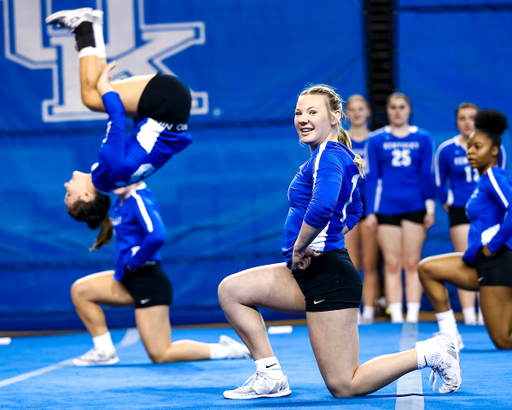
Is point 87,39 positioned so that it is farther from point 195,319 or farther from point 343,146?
point 195,319

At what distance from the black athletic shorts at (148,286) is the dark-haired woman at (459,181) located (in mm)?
2753

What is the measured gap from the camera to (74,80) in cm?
659

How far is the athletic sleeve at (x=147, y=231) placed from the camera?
4.10 metres

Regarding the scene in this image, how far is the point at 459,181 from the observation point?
228 inches

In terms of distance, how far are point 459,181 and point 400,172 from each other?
0.52m

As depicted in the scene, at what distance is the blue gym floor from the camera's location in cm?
278

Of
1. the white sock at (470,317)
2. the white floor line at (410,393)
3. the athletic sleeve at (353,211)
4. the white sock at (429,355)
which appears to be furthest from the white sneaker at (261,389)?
the white sock at (470,317)

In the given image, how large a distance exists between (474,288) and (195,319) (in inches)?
125

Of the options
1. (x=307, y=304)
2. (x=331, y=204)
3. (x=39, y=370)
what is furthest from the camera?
(x=39, y=370)

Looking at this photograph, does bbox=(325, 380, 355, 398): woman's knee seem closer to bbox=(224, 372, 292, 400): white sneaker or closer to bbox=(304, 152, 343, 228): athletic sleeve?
bbox=(224, 372, 292, 400): white sneaker

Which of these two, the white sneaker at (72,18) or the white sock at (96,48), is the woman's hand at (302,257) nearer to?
the white sock at (96,48)

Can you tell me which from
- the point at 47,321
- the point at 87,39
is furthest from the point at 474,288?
the point at 47,321

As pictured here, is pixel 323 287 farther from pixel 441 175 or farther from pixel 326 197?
pixel 441 175

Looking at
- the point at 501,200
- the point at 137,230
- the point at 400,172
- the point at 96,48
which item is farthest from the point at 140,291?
the point at 400,172
